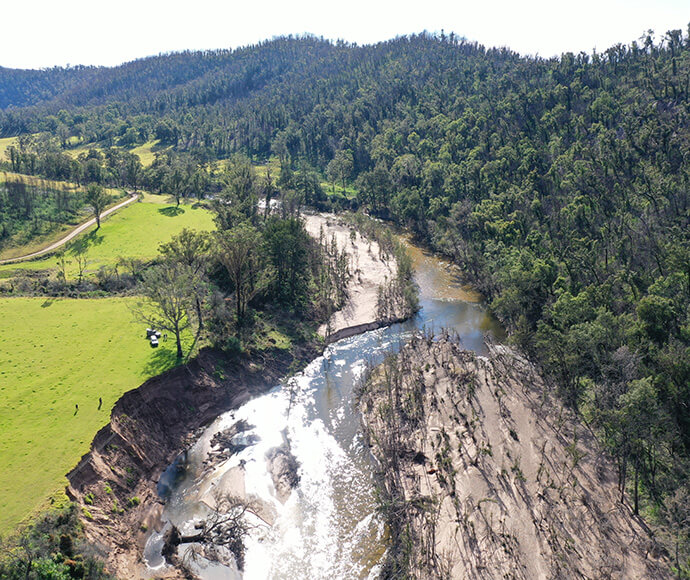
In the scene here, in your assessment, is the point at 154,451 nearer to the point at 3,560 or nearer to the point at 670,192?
the point at 3,560

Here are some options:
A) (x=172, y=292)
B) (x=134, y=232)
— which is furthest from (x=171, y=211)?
(x=172, y=292)

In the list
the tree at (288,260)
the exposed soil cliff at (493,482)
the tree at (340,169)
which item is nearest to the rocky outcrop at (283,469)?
the exposed soil cliff at (493,482)

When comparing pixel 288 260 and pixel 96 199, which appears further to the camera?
pixel 96 199

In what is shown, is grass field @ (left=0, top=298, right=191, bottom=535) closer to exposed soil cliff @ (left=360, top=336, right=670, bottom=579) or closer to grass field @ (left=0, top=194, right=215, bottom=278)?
grass field @ (left=0, top=194, right=215, bottom=278)

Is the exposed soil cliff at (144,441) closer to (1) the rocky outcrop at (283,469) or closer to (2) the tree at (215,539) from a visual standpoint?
(2) the tree at (215,539)

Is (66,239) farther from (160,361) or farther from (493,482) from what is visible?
(493,482)

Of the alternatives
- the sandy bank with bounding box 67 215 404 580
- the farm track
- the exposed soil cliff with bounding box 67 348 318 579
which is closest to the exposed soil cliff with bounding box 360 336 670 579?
the sandy bank with bounding box 67 215 404 580
